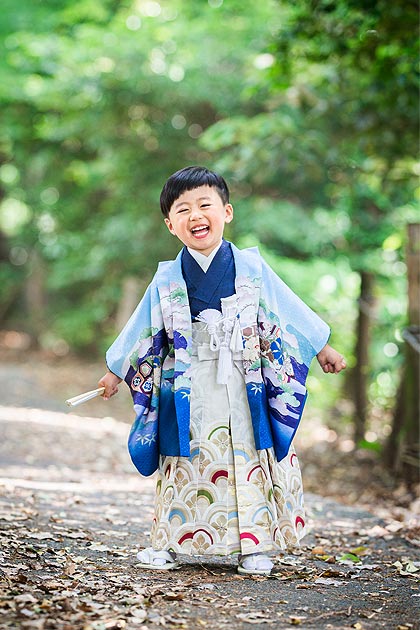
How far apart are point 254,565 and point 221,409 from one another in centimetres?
66

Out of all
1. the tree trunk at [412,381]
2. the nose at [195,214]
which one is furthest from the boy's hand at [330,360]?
the tree trunk at [412,381]

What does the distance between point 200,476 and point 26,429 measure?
20.7 feet

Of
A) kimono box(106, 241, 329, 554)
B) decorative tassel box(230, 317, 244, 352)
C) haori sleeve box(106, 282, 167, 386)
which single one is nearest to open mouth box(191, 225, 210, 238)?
kimono box(106, 241, 329, 554)

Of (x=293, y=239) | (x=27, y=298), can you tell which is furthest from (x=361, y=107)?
(x=27, y=298)

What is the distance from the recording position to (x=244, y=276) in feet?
12.0

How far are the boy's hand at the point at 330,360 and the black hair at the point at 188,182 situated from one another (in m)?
0.79

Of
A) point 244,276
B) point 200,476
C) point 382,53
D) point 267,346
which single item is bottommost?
point 200,476

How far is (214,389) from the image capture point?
359 cm

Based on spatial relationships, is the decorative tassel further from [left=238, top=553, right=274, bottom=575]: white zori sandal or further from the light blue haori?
[left=238, top=553, right=274, bottom=575]: white zori sandal

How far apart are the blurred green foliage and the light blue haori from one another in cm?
288

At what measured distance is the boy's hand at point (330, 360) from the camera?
144 inches

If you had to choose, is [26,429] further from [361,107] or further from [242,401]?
[242,401]

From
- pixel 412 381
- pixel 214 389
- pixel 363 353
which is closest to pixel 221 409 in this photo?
pixel 214 389

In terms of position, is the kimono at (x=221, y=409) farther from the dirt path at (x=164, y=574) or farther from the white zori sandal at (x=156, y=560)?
the dirt path at (x=164, y=574)
